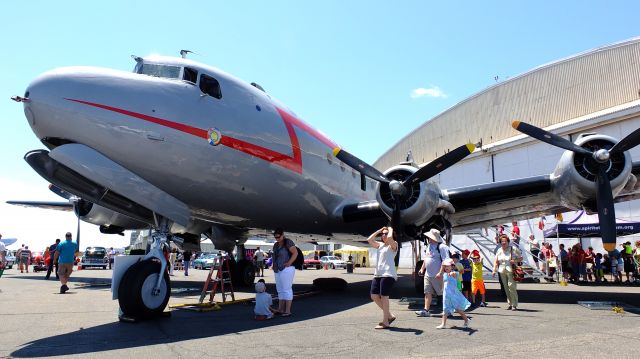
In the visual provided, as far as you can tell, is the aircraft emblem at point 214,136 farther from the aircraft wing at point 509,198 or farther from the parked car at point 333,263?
the parked car at point 333,263

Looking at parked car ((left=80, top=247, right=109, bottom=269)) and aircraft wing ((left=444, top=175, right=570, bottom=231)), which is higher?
aircraft wing ((left=444, top=175, right=570, bottom=231))

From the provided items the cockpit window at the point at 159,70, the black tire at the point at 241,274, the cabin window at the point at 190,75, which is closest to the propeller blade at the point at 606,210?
the cabin window at the point at 190,75

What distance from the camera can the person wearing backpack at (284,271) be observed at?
27.0 ft

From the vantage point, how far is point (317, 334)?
6.33 m

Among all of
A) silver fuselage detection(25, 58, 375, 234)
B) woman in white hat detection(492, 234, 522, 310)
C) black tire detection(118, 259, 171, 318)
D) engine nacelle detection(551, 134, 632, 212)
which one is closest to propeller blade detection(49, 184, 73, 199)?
silver fuselage detection(25, 58, 375, 234)

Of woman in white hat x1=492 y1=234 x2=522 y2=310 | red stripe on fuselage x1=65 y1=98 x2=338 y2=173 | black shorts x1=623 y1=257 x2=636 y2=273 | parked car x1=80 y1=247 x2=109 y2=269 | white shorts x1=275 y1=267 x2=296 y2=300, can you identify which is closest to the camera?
red stripe on fuselage x1=65 y1=98 x2=338 y2=173

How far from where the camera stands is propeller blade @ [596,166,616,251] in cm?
956

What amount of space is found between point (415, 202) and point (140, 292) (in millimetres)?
6566

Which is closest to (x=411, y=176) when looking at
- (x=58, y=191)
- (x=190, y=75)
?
(x=190, y=75)

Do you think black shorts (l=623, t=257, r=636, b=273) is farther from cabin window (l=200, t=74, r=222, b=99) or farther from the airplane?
cabin window (l=200, t=74, r=222, b=99)

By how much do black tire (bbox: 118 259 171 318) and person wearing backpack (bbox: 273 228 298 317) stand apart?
201cm

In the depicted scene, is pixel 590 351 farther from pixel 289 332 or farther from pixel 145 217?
pixel 145 217

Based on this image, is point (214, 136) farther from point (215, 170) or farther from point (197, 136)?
point (215, 170)

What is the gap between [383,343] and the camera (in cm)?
576
